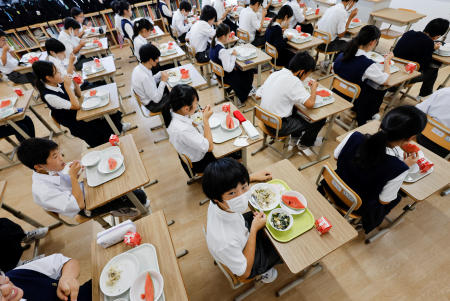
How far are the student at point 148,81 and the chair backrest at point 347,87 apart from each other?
234 cm

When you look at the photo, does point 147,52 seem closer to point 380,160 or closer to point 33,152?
point 33,152

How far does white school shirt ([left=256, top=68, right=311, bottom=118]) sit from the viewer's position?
2391mm

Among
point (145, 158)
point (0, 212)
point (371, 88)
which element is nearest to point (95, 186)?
point (145, 158)

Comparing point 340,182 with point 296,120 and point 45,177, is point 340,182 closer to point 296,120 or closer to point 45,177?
point 296,120

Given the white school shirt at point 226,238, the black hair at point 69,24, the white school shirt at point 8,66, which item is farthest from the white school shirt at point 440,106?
the white school shirt at point 8,66

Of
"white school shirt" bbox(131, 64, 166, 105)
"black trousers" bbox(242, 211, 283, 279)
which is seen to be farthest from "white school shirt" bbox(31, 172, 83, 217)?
"white school shirt" bbox(131, 64, 166, 105)

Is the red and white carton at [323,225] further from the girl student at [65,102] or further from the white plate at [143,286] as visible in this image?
the girl student at [65,102]

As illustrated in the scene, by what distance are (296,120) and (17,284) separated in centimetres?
288

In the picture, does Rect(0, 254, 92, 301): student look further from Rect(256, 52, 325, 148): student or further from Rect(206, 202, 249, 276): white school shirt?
Rect(256, 52, 325, 148): student

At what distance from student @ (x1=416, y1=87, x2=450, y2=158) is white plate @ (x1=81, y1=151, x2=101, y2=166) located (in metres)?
3.60

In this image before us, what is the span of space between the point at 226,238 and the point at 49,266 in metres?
1.19

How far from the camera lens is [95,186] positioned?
1924 millimetres

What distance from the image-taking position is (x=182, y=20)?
523 cm

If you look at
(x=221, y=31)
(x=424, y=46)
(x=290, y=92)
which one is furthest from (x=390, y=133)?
(x=221, y=31)
